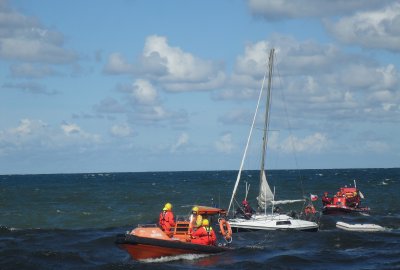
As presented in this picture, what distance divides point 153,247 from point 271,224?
12.4 m

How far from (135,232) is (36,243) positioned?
37.8ft

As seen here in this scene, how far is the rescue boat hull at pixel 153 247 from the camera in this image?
31.4m

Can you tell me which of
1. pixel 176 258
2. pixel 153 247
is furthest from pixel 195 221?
pixel 153 247

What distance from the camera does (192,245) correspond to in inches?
1261

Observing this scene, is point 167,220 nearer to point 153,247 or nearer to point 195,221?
point 195,221

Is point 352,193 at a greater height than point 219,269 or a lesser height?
greater

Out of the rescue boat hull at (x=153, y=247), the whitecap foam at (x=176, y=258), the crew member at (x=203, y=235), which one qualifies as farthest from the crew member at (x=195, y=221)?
the whitecap foam at (x=176, y=258)

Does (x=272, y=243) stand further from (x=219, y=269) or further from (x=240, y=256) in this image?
(x=219, y=269)

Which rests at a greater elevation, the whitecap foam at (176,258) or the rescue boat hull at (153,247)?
the rescue boat hull at (153,247)

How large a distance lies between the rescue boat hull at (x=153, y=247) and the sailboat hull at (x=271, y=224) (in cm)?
994

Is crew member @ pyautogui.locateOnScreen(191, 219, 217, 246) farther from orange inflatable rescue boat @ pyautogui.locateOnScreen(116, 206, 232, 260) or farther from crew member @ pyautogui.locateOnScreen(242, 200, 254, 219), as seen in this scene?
crew member @ pyautogui.locateOnScreen(242, 200, 254, 219)

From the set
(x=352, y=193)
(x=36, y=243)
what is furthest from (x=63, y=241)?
(x=352, y=193)

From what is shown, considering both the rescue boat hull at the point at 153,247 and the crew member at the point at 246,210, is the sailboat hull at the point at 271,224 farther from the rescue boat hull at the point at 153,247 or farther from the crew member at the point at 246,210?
the rescue boat hull at the point at 153,247

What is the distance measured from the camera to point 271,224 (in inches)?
1646
